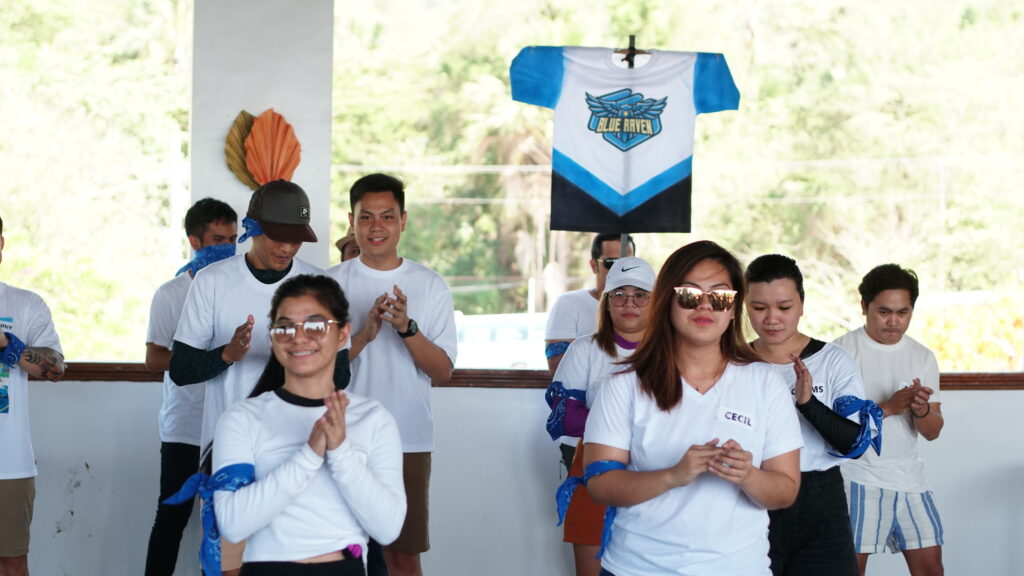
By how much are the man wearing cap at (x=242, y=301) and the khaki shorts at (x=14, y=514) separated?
69cm

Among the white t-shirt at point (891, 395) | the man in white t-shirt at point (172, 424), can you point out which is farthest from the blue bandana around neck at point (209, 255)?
the white t-shirt at point (891, 395)

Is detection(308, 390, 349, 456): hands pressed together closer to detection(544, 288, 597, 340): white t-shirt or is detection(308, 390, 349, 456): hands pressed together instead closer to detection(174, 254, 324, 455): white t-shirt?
detection(174, 254, 324, 455): white t-shirt

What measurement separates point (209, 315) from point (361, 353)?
55 cm

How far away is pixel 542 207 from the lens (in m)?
14.6

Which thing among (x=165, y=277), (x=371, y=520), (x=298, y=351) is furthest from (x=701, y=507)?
(x=165, y=277)

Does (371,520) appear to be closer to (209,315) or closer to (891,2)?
(209,315)

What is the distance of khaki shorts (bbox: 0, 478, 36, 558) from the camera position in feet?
10.7

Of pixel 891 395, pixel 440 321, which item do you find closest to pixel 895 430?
pixel 891 395

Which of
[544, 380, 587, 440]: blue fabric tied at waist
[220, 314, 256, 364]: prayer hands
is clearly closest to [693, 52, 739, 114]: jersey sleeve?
[544, 380, 587, 440]: blue fabric tied at waist

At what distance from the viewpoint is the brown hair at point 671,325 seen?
6.98 feet

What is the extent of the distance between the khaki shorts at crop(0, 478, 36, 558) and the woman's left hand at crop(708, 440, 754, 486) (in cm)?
228

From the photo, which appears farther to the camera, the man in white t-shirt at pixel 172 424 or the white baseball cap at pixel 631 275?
the man in white t-shirt at pixel 172 424

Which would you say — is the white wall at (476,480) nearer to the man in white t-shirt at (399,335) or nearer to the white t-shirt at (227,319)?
the man in white t-shirt at (399,335)

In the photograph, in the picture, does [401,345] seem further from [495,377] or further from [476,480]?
[476,480]
